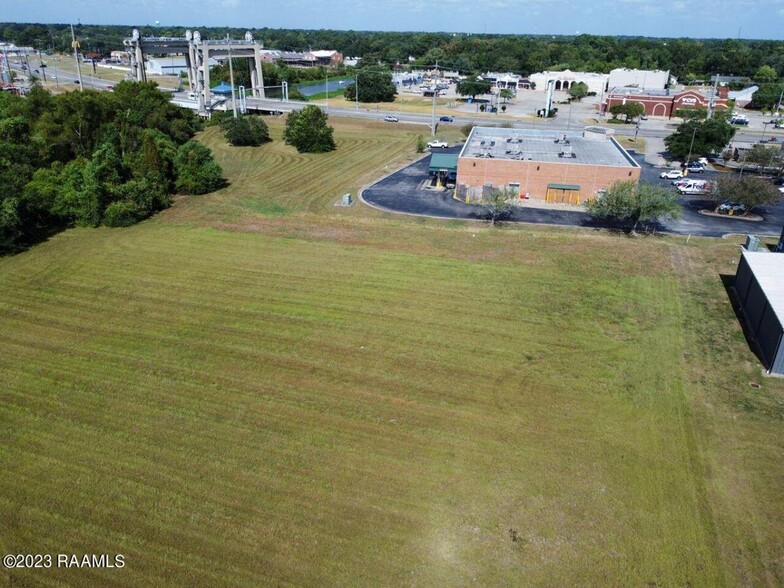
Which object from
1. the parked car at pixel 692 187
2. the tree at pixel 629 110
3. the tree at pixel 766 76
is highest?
the tree at pixel 766 76

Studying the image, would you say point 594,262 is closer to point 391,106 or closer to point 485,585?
point 485,585

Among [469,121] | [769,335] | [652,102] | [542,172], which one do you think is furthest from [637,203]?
[652,102]

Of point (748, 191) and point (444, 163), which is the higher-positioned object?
point (444, 163)

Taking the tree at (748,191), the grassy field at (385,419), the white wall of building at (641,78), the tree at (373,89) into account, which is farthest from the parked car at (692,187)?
the white wall of building at (641,78)

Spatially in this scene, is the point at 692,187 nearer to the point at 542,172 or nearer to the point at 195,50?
the point at 542,172

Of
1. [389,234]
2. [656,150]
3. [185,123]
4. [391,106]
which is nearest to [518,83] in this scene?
[391,106]

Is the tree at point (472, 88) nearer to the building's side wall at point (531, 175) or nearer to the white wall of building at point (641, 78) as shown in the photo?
the white wall of building at point (641, 78)

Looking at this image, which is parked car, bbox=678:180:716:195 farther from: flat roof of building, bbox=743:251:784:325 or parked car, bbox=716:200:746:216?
flat roof of building, bbox=743:251:784:325
